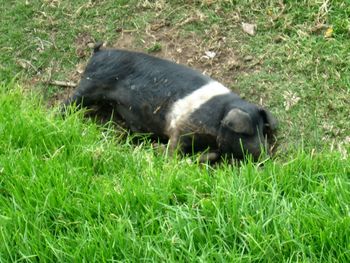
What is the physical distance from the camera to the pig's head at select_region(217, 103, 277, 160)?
14.2ft

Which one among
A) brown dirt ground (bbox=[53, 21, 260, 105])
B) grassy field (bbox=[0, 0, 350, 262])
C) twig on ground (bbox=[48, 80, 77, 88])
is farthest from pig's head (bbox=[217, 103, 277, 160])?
twig on ground (bbox=[48, 80, 77, 88])

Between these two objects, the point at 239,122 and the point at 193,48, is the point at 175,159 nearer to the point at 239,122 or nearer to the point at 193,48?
the point at 239,122

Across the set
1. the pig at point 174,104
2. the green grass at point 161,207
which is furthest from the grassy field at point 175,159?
the pig at point 174,104

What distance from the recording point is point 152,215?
10.7 feet

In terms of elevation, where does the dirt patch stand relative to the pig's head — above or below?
above

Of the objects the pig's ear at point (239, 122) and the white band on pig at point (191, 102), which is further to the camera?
the white band on pig at point (191, 102)

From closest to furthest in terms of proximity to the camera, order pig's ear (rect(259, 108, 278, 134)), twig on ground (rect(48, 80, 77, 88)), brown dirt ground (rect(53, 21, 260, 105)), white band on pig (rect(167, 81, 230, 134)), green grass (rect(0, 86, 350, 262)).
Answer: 1. green grass (rect(0, 86, 350, 262))
2. pig's ear (rect(259, 108, 278, 134))
3. white band on pig (rect(167, 81, 230, 134))
4. brown dirt ground (rect(53, 21, 260, 105))
5. twig on ground (rect(48, 80, 77, 88))

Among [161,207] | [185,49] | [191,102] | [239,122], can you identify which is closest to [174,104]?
[191,102]

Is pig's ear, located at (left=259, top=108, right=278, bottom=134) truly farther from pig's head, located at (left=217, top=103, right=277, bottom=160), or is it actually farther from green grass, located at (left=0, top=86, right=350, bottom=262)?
green grass, located at (left=0, top=86, right=350, bottom=262)

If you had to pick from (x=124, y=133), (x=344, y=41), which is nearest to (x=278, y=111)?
(x=344, y=41)

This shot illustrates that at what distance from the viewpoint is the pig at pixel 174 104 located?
439cm

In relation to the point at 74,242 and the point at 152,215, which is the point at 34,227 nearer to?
the point at 74,242

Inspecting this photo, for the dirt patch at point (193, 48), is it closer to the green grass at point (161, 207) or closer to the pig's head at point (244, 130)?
the pig's head at point (244, 130)

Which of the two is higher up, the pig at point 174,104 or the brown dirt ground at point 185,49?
the brown dirt ground at point 185,49
